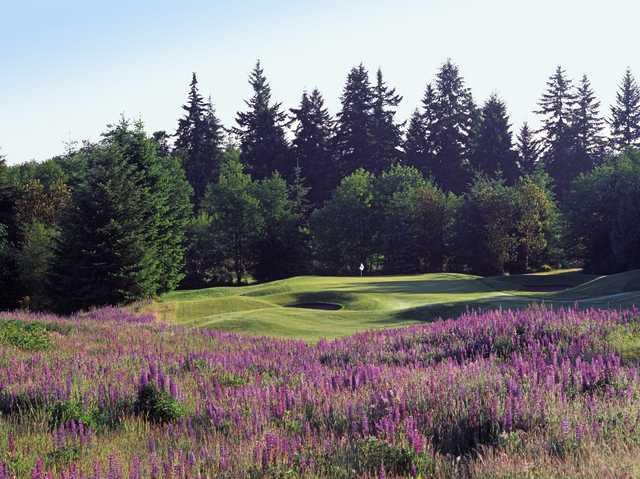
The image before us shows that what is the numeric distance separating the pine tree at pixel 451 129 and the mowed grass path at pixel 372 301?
3757 centimetres

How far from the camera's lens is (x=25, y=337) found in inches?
558

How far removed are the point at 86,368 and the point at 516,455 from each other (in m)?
7.29

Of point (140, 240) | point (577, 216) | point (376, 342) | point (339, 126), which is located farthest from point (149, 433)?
point (339, 126)

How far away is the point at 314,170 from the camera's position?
8494 centimetres

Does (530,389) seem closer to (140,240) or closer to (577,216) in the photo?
(140,240)

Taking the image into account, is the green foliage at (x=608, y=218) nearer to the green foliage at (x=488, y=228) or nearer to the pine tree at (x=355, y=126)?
the green foliage at (x=488, y=228)

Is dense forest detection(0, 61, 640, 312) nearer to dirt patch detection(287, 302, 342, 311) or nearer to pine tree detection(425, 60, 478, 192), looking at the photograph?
pine tree detection(425, 60, 478, 192)

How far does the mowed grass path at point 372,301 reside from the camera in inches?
842

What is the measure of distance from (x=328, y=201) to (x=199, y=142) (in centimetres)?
3596

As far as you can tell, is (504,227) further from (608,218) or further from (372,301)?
(372,301)

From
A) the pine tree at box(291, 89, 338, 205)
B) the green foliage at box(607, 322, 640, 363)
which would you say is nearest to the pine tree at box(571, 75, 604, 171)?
the pine tree at box(291, 89, 338, 205)

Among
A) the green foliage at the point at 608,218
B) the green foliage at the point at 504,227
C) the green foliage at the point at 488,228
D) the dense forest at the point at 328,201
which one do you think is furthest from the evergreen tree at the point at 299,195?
the green foliage at the point at 608,218

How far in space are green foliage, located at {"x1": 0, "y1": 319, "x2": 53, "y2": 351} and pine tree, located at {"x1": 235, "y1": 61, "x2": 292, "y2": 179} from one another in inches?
2671

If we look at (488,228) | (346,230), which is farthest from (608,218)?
(346,230)
